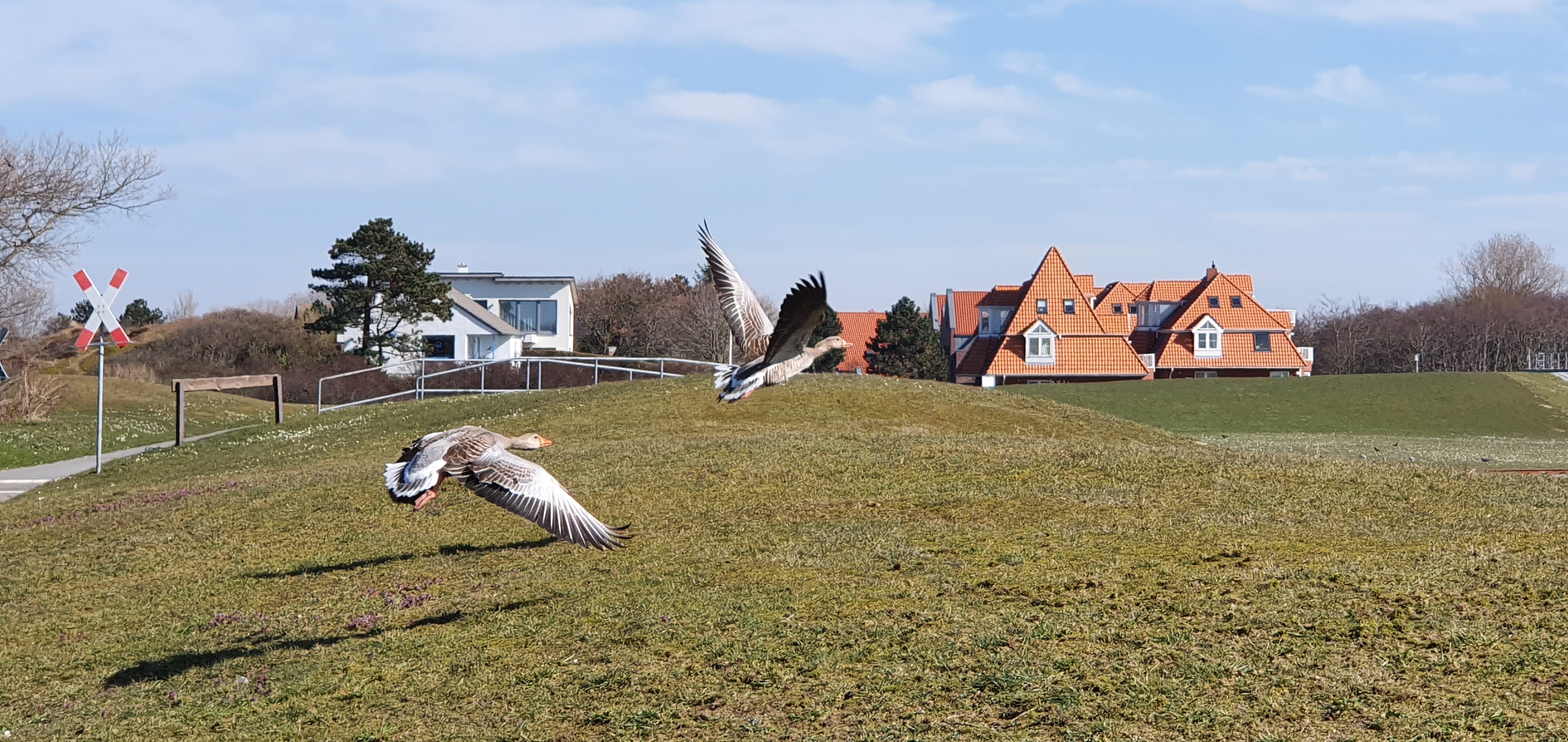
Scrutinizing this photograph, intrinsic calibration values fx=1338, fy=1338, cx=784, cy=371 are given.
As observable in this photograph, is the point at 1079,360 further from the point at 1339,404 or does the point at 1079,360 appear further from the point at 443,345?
the point at 443,345

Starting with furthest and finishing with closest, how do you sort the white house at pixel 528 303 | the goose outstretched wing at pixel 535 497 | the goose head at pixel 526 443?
the white house at pixel 528 303, the goose head at pixel 526 443, the goose outstretched wing at pixel 535 497

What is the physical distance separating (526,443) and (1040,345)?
63.8 meters

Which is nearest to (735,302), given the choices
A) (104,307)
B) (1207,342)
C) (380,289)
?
(104,307)

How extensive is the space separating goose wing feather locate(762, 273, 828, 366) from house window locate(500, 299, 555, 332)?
3053 inches

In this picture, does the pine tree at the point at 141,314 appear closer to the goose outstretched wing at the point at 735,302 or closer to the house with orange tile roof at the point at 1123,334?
the house with orange tile roof at the point at 1123,334

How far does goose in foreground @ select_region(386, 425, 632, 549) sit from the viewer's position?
969 centimetres

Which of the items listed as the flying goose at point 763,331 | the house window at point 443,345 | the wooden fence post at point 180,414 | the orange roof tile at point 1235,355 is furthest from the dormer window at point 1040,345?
the flying goose at point 763,331

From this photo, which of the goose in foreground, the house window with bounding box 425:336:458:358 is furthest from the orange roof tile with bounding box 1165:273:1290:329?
the goose in foreground

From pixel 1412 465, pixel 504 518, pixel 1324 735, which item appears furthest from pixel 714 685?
pixel 1412 465

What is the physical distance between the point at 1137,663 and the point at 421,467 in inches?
211

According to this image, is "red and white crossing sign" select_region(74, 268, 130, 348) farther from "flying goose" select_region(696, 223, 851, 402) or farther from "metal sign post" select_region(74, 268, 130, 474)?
"flying goose" select_region(696, 223, 851, 402)

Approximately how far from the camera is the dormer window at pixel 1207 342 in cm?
7638

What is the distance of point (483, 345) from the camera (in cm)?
8000

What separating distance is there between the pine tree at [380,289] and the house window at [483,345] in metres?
9.37
